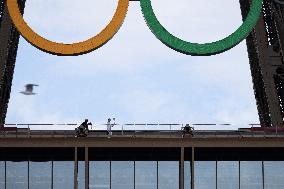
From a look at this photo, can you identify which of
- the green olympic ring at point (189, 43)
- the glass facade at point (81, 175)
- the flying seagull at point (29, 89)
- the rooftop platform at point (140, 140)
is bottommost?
the glass facade at point (81, 175)

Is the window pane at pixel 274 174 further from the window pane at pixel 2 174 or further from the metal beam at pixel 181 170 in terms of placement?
the window pane at pixel 2 174

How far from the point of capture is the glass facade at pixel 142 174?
185ft

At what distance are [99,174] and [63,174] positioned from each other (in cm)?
232

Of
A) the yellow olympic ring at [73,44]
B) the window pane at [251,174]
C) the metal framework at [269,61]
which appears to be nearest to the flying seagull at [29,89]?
the yellow olympic ring at [73,44]

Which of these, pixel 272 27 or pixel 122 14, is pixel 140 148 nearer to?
pixel 122 14

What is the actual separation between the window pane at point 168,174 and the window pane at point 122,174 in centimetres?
187

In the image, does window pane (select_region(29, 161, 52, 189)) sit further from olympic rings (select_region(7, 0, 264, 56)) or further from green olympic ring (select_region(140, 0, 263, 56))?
green olympic ring (select_region(140, 0, 263, 56))

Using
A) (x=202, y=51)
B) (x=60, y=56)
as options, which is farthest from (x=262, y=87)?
(x=60, y=56)

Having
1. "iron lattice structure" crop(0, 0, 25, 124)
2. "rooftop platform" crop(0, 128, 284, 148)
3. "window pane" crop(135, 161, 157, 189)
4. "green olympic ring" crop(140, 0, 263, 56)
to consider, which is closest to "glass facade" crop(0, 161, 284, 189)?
"window pane" crop(135, 161, 157, 189)

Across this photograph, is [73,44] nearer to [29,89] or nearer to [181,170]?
[29,89]

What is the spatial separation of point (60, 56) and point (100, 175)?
944cm

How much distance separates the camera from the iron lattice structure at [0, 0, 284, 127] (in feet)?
235

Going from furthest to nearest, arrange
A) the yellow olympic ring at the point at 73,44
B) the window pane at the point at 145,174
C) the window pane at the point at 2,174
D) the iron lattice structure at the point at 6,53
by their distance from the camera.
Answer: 1. the iron lattice structure at the point at 6,53
2. the yellow olympic ring at the point at 73,44
3. the window pane at the point at 145,174
4. the window pane at the point at 2,174

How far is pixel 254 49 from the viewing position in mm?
74938
